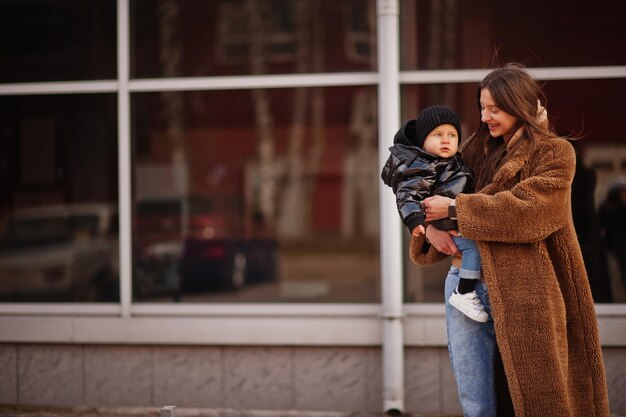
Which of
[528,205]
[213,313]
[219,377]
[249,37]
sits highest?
[249,37]

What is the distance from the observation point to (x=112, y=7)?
6008mm

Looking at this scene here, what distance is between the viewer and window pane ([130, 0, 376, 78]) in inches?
246

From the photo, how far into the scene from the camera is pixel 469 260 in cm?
328

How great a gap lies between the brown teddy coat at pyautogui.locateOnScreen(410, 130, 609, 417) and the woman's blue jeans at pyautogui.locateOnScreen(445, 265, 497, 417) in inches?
4.7

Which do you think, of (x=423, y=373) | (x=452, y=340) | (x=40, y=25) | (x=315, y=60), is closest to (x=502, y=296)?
(x=452, y=340)

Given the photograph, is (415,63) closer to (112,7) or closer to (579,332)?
(112,7)

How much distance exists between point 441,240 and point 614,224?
2862 millimetres

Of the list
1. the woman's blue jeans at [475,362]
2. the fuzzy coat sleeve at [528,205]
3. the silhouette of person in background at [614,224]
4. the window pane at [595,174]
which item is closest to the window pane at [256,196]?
the window pane at [595,174]

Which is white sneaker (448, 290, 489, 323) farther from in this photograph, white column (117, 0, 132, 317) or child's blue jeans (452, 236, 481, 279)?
white column (117, 0, 132, 317)

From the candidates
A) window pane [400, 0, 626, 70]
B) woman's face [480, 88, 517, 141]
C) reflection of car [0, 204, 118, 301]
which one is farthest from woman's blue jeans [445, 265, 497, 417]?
reflection of car [0, 204, 118, 301]

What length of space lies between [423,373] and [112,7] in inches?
138

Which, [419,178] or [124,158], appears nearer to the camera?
[419,178]

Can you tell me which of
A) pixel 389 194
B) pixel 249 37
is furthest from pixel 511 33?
pixel 249 37

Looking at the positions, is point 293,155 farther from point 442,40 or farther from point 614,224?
point 614,224
